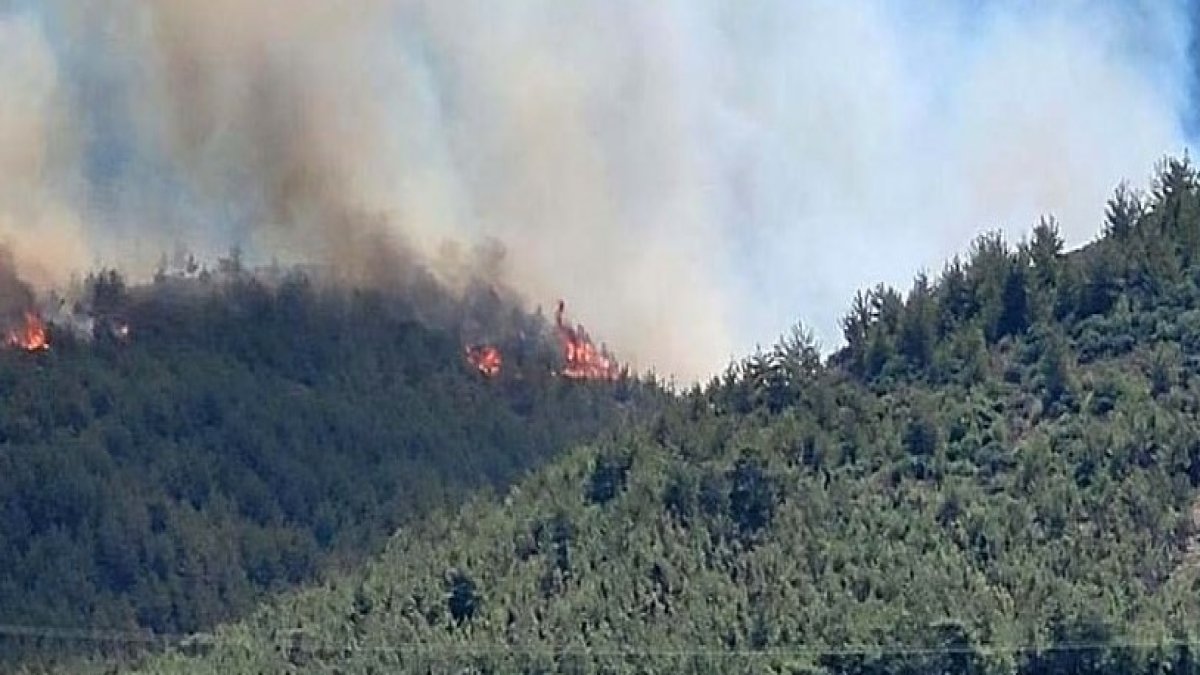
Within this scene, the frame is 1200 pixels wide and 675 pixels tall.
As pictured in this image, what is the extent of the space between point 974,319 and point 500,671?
41.8 meters

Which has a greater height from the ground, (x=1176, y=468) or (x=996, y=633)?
(x=1176, y=468)

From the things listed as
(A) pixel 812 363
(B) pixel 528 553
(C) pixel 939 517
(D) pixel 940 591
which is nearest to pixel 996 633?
(D) pixel 940 591

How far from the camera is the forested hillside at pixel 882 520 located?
133500mm

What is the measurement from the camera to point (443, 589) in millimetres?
159250

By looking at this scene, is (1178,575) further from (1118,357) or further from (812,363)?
(812,363)

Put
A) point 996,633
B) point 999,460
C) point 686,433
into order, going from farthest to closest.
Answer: point 686,433 < point 999,460 < point 996,633

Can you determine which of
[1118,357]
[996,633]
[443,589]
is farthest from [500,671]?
[1118,357]

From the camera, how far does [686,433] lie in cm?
16862

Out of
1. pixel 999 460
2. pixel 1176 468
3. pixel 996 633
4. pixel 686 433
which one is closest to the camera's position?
pixel 996 633

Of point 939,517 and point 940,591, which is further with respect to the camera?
point 939,517

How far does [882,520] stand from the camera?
149 metres

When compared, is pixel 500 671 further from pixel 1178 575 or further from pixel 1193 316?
pixel 1193 316

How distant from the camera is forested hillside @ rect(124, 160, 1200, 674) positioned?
133500 millimetres

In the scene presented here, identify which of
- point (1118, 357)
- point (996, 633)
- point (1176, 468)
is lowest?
point (996, 633)
